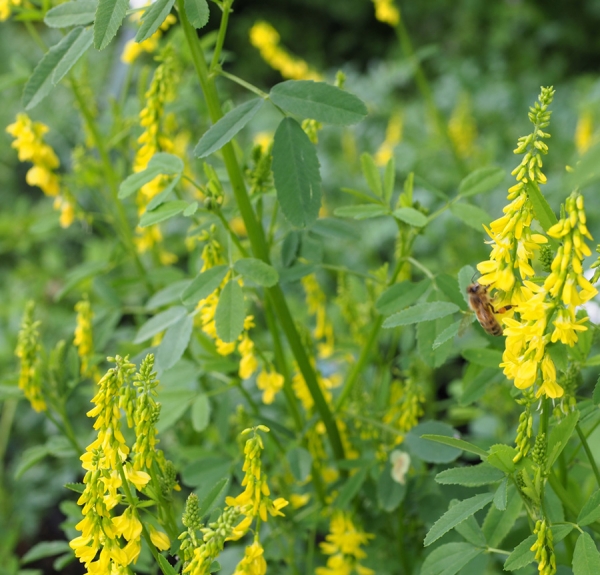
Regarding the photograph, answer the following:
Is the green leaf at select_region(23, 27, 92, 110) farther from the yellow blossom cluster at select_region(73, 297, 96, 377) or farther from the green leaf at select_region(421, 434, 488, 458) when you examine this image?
the green leaf at select_region(421, 434, 488, 458)

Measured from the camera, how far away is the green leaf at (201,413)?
137cm

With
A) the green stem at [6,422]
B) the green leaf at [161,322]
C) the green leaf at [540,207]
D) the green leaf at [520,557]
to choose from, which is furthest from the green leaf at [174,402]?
the green stem at [6,422]

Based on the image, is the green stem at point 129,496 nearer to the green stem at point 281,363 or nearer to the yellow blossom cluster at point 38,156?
the green stem at point 281,363

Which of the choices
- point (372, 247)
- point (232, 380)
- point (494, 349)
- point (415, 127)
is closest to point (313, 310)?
point (232, 380)

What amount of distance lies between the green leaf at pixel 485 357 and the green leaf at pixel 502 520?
0.65ft

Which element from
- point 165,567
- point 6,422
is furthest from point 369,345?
point 6,422

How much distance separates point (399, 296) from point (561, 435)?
15.7 inches

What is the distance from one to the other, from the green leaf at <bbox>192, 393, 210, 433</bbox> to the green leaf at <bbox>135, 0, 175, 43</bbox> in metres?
0.76

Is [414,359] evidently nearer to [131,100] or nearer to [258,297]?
[258,297]

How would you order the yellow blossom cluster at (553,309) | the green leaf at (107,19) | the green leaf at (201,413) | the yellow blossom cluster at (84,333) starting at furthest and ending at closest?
the yellow blossom cluster at (84,333) < the green leaf at (201,413) < the green leaf at (107,19) < the yellow blossom cluster at (553,309)

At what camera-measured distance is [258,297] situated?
1.35 m

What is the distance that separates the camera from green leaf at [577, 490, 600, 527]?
862 mm

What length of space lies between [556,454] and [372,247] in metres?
2.19

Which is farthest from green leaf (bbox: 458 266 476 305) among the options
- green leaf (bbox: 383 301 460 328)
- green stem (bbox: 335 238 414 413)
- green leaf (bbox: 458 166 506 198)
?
green leaf (bbox: 458 166 506 198)
